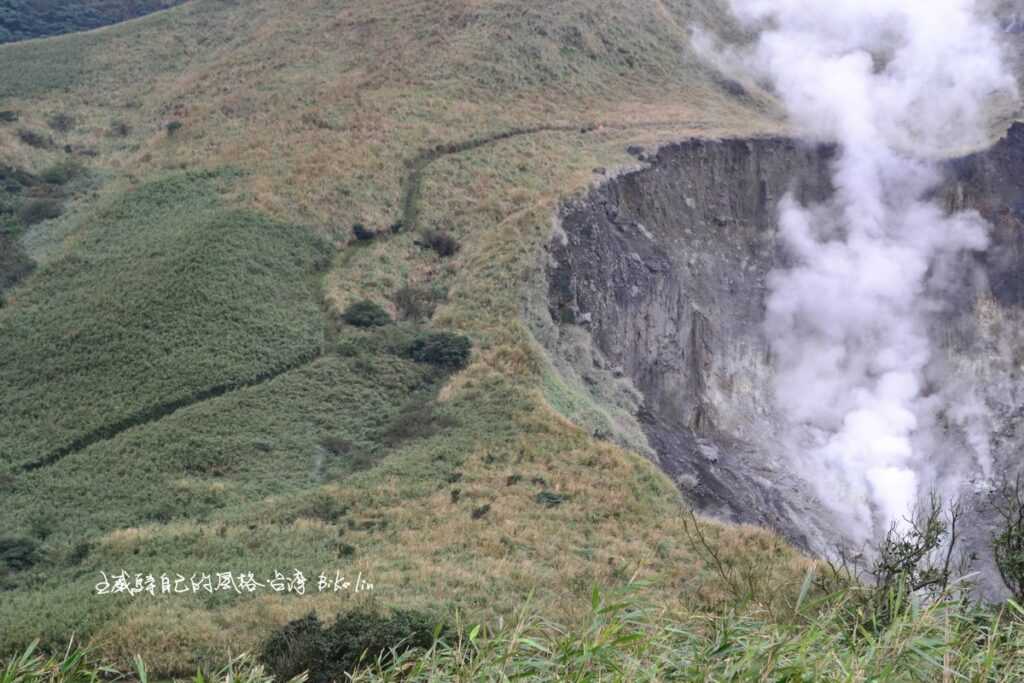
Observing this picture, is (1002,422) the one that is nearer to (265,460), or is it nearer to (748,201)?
(748,201)

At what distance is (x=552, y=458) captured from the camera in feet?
91.0

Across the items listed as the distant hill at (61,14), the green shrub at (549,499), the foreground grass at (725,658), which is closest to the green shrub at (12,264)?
the green shrub at (549,499)

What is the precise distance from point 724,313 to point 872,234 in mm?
11778

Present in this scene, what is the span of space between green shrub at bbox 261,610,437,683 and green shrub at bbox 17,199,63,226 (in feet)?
114

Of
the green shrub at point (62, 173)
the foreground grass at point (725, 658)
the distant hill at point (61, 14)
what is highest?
the foreground grass at point (725, 658)

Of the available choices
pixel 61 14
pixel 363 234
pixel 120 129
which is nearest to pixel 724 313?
pixel 363 234

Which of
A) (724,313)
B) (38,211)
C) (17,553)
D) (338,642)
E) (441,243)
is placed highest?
(338,642)

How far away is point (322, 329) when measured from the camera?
35.7 metres

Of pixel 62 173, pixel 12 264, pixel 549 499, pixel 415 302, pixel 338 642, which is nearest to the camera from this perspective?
pixel 338 642

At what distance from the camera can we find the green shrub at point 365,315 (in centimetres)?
3616

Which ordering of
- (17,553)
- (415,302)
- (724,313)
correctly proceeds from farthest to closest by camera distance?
(724,313)
(415,302)
(17,553)

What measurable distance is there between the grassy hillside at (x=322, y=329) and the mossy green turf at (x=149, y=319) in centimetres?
12

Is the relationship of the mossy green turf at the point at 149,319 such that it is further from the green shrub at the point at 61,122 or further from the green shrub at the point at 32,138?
the green shrub at the point at 61,122

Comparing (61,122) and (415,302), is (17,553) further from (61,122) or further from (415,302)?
(61,122)
